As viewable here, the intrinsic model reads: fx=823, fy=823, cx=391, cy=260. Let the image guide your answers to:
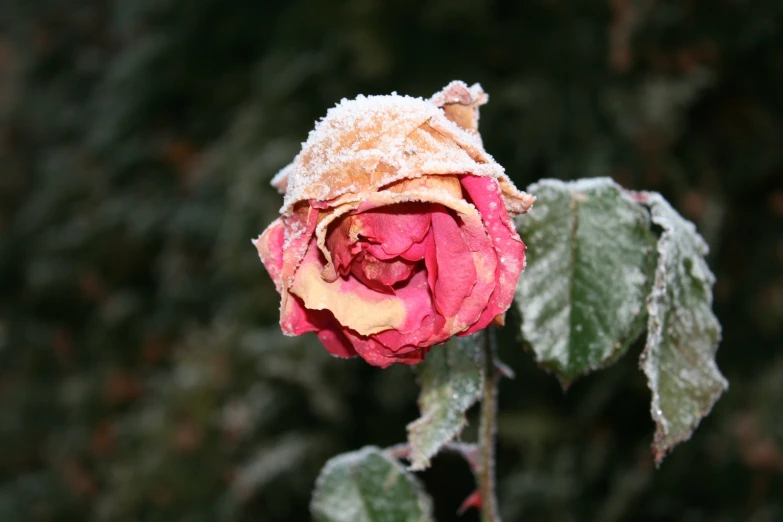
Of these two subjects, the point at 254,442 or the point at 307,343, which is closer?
the point at 307,343

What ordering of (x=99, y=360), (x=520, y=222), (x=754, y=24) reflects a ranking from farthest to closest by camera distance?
1. (x=99, y=360)
2. (x=754, y=24)
3. (x=520, y=222)

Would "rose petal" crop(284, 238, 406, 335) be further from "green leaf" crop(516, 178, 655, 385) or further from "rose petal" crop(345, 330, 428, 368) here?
"green leaf" crop(516, 178, 655, 385)

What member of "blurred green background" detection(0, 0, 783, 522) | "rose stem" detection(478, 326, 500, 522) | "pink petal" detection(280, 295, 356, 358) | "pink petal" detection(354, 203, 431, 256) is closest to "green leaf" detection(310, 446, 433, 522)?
"rose stem" detection(478, 326, 500, 522)

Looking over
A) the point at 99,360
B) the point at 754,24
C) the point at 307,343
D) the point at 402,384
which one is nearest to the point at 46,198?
the point at 99,360

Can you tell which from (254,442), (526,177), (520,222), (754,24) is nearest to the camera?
(520,222)

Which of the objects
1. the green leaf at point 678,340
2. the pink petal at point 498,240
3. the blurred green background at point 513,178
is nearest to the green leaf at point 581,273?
the green leaf at point 678,340

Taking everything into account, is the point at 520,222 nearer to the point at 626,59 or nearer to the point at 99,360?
the point at 626,59
